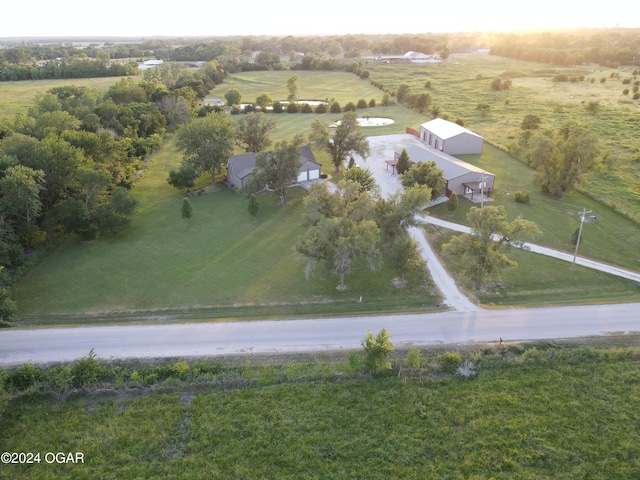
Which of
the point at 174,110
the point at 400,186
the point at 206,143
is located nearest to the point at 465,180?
the point at 400,186

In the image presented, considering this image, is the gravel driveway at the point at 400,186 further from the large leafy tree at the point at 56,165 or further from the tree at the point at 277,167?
the large leafy tree at the point at 56,165

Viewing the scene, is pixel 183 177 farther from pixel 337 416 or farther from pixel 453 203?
pixel 337 416

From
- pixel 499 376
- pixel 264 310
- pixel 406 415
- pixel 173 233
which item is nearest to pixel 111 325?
pixel 264 310

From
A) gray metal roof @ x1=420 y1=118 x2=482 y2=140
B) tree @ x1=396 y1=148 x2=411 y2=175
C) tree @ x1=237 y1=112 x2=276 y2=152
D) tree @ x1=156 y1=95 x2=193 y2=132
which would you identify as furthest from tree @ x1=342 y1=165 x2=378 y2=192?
tree @ x1=156 y1=95 x2=193 y2=132

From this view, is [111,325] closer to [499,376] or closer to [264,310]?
[264,310]

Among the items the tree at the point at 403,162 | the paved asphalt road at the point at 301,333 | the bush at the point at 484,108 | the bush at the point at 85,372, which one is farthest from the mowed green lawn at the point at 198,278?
the bush at the point at 484,108

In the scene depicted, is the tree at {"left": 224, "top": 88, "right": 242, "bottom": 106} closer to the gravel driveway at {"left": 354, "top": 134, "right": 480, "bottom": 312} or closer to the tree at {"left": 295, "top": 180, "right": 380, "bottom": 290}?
the gravel driveway at {"left": 354, "top": 134, "right": 480, "bottom": 312}
